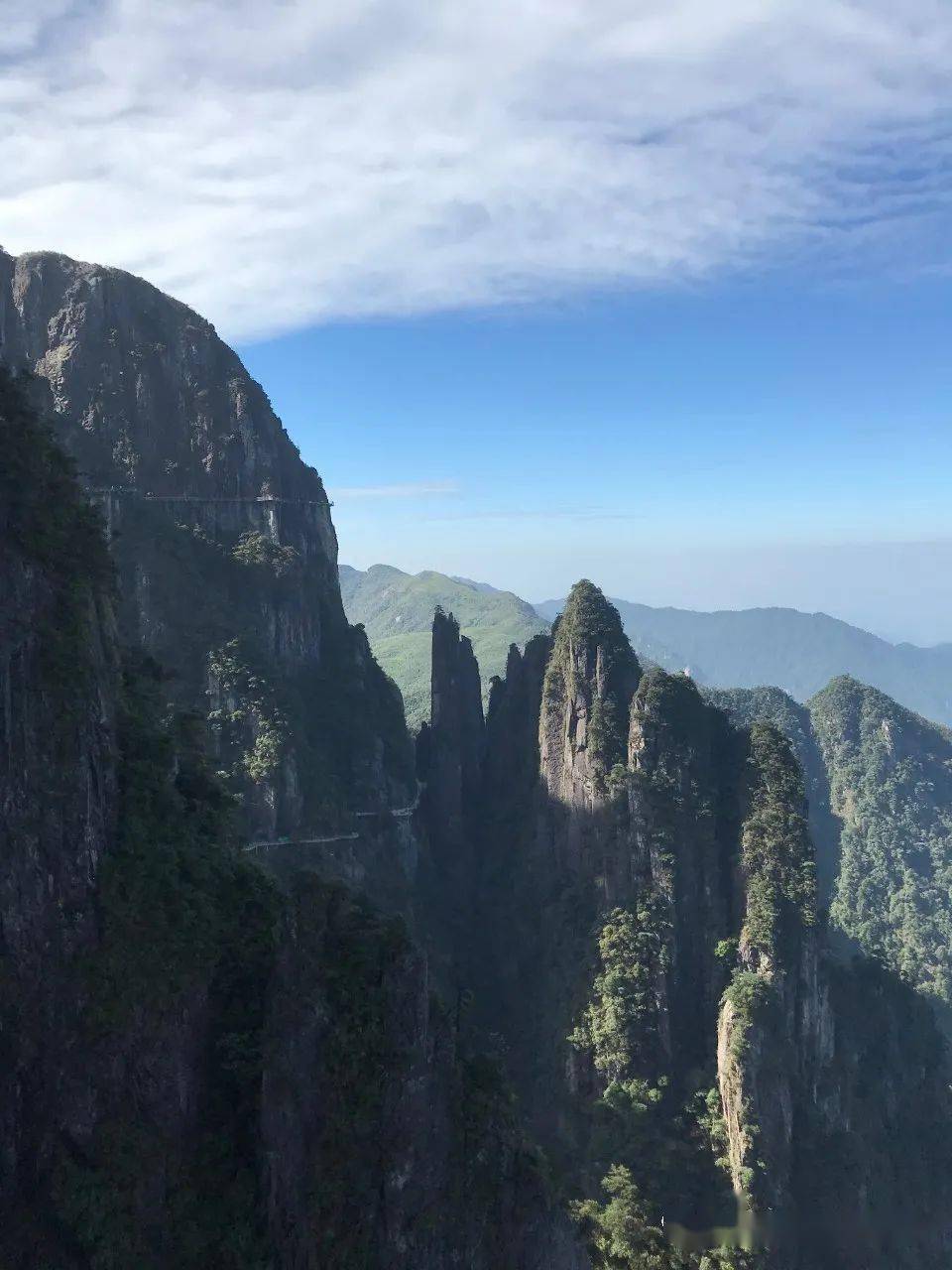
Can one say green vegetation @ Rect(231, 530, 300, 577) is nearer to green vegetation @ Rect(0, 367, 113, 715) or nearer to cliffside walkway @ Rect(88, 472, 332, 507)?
cliffside walkway @ Rect(88, 472, 332, 507)

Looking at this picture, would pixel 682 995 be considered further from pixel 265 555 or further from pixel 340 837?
pixel 265 555

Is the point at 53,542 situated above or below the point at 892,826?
above

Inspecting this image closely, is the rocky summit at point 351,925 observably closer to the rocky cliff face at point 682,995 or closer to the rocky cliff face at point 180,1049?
the rocky cliff face at point 180,1049

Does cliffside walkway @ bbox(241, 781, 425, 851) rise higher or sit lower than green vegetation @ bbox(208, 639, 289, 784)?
lower

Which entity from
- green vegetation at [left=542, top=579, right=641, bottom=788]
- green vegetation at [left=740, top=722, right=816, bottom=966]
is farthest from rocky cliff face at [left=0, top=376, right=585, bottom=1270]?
green vegetation at [left=542, top=579, right=641, bottom=788]

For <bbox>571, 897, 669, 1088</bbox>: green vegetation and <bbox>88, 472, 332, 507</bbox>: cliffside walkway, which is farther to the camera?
<bbox>88, 472, 332, 507</bbox>: cliffside walkway

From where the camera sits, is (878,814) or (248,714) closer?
(248,714)

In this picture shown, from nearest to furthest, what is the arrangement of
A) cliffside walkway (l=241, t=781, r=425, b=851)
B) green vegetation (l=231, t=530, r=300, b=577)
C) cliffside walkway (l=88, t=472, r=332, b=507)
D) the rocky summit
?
1. the rocky summit
2. cliffside walkway (l=241, t=781, r=425, b=851)
3. cliffside walkway (l=88, t=472, r=332, b=507)
4. green vegetation (l=231, t=530, r=300, b=577)

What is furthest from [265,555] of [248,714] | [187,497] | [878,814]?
[878,814]
